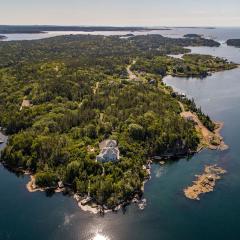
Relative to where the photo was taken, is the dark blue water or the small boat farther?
the small boat

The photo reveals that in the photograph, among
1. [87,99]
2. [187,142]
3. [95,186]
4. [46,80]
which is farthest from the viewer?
[46,80]

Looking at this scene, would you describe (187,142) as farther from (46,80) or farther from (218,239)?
(46,80)

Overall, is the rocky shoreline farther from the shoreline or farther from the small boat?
the shoreline

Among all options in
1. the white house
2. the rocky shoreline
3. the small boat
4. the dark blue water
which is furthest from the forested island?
the rocky shoreline

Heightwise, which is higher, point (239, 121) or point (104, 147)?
point (104, 147)

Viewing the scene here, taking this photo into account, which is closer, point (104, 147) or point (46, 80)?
point (104, 147)

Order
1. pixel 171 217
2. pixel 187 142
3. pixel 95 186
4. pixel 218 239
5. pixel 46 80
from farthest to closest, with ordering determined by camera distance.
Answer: pixel 46 80 → pixel 187 142 → pixel 95 186 → pixel 171 217 → pixel 218 239

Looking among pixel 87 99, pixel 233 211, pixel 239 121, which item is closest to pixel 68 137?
pixel 87 99

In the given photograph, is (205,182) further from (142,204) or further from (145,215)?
(145,215)

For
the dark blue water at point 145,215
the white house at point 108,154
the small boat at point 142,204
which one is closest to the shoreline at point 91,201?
the small boat at point 142,204

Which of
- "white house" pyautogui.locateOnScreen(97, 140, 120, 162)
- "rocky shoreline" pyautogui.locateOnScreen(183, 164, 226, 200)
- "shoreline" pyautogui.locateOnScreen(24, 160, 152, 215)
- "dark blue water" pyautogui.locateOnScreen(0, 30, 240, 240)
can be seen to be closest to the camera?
"dark blue water" pyautogui.locateOnScreen(0, 30, 240, 240)
